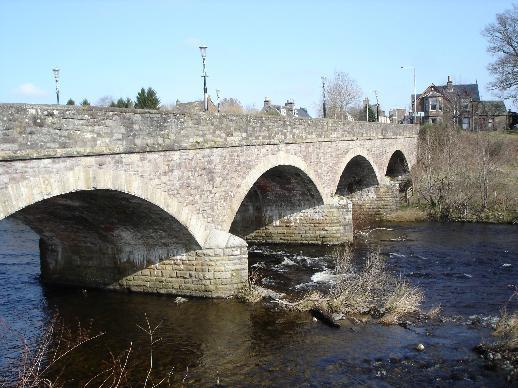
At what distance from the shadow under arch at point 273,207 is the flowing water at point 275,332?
435cm

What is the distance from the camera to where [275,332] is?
1348cm

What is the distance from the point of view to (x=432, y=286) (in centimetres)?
1734

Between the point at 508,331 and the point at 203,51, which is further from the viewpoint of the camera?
the point at 203,51

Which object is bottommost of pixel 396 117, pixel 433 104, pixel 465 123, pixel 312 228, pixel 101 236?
pixel 312 228

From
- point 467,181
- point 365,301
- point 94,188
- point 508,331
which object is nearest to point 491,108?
point 467,181

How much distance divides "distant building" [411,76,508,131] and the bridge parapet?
40.7 meters

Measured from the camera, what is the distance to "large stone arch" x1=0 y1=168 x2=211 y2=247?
34.1 ft

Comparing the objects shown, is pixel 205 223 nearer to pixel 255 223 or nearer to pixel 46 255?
pixel 46 255

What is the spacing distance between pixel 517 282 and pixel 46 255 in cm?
1509

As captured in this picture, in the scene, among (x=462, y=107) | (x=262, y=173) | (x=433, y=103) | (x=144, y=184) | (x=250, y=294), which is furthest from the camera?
(x=433, y=103)

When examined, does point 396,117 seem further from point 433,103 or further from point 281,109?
point 281,109

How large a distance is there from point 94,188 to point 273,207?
14.1 m

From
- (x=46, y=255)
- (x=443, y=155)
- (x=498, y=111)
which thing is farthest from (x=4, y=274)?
(x=498, y=111)

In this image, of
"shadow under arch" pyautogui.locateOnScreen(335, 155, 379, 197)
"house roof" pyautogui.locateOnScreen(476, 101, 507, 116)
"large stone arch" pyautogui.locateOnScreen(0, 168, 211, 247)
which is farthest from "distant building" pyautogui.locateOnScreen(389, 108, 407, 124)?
"large stone arch" pyautogui.locateOnScreen(0, 168, 211, 247)
